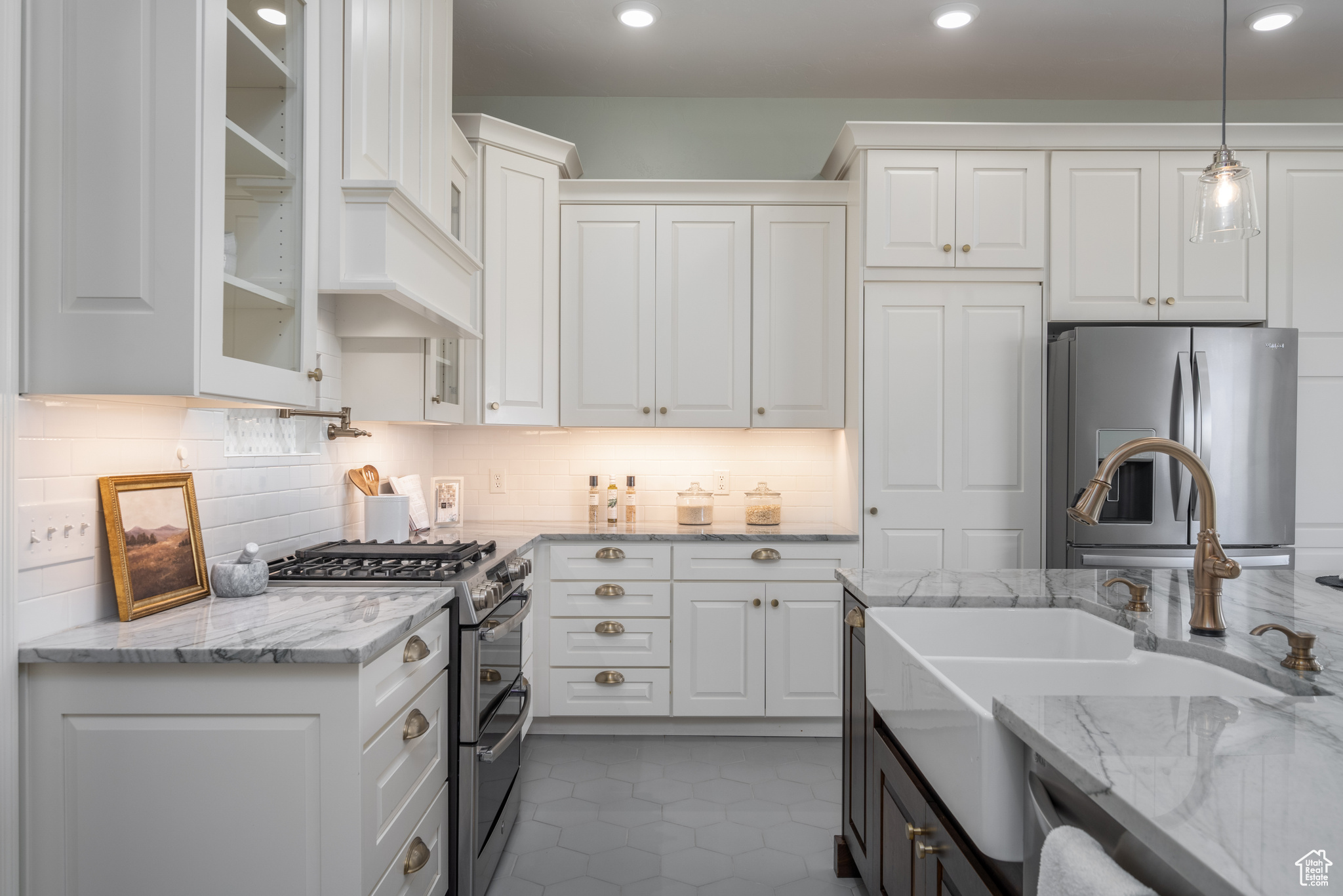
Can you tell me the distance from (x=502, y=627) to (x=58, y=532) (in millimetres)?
1003

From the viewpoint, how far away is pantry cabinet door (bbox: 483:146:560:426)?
3152mm

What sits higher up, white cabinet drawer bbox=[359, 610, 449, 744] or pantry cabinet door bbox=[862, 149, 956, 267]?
pantry cabinet door bbox=[862, 149, 956, 267]

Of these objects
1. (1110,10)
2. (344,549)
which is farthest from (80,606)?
(1110,10)

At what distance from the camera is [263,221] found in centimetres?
165

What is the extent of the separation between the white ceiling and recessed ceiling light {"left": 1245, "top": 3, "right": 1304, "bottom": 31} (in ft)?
0.11

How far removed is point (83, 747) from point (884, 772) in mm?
1552

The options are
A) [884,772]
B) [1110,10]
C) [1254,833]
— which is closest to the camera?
[1254,833]

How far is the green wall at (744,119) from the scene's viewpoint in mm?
3674

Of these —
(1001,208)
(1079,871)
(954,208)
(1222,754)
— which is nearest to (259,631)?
(1079,871)

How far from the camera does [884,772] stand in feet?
5.45

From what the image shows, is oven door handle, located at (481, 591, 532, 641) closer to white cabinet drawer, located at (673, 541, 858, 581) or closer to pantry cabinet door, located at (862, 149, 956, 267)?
white cabinet drawer, located at (673, 541, 858, 581)

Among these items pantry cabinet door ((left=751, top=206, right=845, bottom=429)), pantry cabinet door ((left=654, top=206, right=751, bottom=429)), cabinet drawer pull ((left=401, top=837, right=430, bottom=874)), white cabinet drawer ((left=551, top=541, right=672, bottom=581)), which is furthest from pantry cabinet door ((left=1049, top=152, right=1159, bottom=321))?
cabinet drawer pull ((left=401, top=837, right=430, bottom=874))

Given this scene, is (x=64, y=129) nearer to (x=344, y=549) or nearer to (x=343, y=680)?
(x=343, y=680)

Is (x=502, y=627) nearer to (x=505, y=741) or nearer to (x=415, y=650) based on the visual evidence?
(x=505, y=741)
